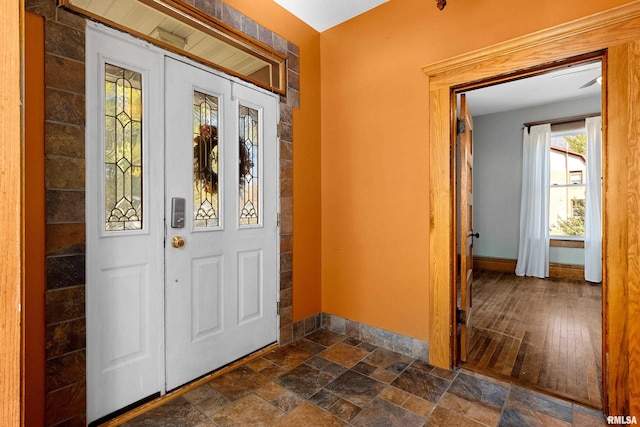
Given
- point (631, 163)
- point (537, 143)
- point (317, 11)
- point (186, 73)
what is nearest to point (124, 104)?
point (186, 73)

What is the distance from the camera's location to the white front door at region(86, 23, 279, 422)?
64.5 inches

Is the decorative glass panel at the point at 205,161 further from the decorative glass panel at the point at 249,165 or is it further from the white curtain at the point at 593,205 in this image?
the white curtain at the point at 593,205

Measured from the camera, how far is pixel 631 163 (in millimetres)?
1647

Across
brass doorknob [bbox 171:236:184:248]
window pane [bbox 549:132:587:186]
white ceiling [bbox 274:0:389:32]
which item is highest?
white ceiling [bbox 274:0:389:32]

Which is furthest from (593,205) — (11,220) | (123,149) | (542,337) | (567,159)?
(11,220)

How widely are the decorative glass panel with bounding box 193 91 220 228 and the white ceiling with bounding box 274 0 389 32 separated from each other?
122 cm

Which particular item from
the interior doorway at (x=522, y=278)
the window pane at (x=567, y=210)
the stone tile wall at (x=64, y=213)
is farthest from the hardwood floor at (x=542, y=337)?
the stone tile wall at (x=64, y=213)

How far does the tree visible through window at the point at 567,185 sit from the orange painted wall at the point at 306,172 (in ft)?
15.8

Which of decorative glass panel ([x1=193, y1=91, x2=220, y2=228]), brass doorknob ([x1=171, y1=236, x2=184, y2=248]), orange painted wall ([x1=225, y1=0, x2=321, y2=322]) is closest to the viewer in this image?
brass doorknob ([x1=171, y1=236, x2=184, y2=248])

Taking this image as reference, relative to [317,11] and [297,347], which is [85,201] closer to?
[297,347]

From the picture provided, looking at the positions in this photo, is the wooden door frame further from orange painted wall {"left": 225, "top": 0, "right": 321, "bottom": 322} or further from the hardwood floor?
orange painted wall {"left": 225, "top": 0, "right": 321, "bottom": 322}

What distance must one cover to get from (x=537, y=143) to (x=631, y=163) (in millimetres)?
4342

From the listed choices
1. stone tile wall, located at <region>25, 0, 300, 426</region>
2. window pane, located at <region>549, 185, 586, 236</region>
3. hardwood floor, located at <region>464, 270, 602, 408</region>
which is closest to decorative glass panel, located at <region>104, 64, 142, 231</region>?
stone tile wall, located at <region>25, 0, 300, 426</region>

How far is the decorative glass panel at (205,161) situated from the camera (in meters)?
2.08
